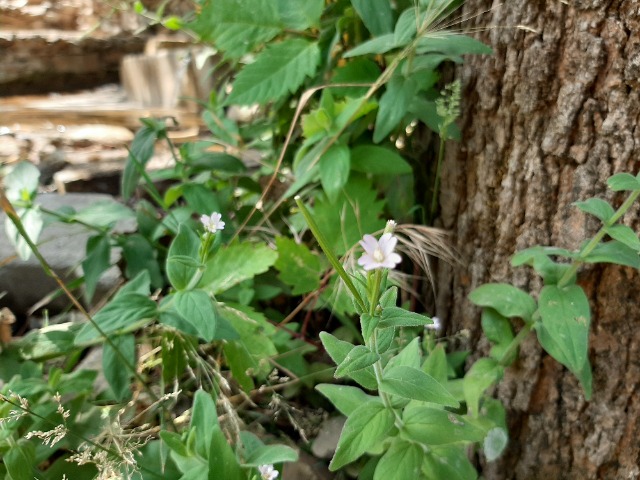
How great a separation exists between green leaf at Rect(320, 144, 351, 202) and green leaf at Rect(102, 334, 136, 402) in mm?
489

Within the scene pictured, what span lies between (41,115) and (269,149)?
1.59m

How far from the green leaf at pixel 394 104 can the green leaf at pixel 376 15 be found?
114 mm

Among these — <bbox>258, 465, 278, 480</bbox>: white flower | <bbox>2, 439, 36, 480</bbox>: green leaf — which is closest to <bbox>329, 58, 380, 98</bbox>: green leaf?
<bbox>258, 465, 278, 480</bbox>: white flower

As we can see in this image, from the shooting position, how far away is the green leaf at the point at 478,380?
3.49ft

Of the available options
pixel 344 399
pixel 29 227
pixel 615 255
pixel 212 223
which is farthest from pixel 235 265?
pixel 615 255

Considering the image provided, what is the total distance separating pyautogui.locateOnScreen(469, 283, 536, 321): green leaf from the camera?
3.51ft

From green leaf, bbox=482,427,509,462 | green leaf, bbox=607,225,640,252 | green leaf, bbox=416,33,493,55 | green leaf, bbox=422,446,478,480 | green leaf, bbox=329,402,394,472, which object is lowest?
green leaf, bbox=482,427,509,462

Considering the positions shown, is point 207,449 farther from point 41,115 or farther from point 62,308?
point 41,115

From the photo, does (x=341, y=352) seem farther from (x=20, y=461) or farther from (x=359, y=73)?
(x=359, y=73)

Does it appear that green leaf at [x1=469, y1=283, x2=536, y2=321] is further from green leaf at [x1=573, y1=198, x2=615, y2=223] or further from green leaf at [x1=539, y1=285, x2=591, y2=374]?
green leaf at [x1=573, y1=198, x2=615, y2=223]

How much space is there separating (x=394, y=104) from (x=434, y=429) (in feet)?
1.95

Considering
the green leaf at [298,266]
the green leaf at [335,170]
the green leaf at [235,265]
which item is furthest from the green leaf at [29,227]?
the green leaf at [335,170]

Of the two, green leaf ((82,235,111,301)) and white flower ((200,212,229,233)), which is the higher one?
white flower ((200,212,229,233))

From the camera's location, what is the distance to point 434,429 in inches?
35.3
